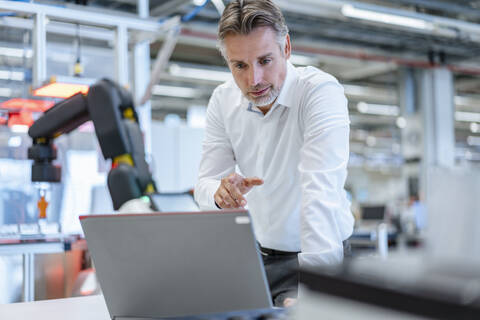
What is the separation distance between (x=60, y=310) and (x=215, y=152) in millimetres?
695

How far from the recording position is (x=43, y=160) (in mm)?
3289

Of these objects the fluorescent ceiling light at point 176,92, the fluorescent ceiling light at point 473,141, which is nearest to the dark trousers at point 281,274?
the fluorescent ceiling light at point 176,92

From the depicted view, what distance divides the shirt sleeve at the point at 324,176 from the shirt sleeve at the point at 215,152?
334 millimetres

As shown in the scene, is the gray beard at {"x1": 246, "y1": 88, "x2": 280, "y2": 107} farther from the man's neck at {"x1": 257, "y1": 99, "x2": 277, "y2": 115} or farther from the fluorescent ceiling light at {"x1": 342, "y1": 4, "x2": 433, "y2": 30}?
the fluorescent ceiling light at {"x1": 342, "y1": 4, "x2": 433, "y2": 30}

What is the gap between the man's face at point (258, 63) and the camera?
61.8 inches

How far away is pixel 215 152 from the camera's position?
1873 mm

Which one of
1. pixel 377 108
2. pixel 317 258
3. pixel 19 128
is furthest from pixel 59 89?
pixel 377 108

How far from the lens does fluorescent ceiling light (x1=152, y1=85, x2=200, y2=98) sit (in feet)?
40.1

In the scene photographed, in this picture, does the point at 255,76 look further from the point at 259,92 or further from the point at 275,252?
the point at 275,252

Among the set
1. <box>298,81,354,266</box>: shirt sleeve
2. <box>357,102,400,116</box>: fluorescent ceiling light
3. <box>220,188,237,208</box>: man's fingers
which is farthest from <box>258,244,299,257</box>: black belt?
<box>357,102,400,116</box>: fluorescent ceiling light

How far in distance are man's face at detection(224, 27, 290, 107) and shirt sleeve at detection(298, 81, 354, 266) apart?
0.12m

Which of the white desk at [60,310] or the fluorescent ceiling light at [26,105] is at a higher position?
the fluorescent ceiling light at [26,105]

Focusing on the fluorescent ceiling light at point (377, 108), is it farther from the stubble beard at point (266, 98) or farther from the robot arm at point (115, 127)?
the stubble beard at point (266, 98)

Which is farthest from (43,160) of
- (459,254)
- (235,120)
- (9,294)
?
(459,254)
